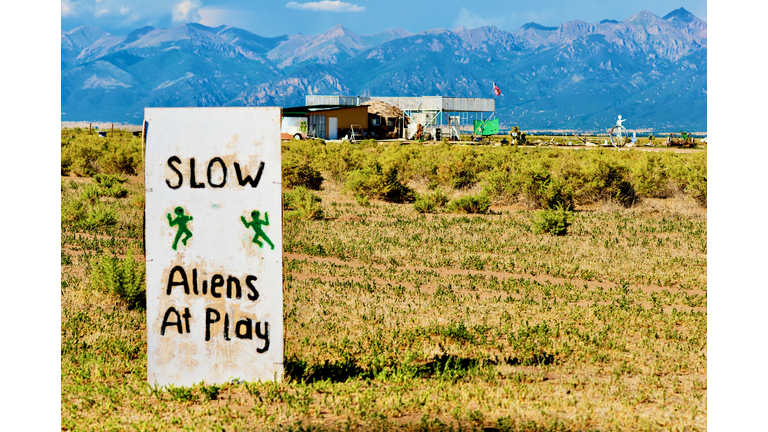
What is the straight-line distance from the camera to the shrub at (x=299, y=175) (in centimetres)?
2348

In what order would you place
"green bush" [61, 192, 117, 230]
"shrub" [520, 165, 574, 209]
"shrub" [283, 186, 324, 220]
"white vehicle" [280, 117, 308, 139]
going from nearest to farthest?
"green bush" [61, 192, 117, 230] < "shrub" [283, 186, 324, 220] < "shrub" [520, 165, 574, 209] < "white vehicle" [280, 117, 308, 139]

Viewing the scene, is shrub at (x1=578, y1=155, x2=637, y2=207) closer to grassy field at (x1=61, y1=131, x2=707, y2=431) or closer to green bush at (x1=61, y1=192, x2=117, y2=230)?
grassy field at (x1=61, y1=131, x2=707, y2=431)

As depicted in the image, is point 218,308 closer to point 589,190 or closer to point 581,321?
point 581,321

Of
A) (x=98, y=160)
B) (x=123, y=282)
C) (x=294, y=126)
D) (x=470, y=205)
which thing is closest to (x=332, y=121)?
(x=294, y=126)

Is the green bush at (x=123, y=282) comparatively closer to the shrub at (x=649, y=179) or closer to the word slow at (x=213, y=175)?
the word slow at (x=213, y=175)

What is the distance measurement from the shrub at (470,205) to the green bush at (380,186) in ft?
9.81

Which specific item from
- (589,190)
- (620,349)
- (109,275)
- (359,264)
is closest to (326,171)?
(589,190)

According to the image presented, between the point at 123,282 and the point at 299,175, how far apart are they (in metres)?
15.9

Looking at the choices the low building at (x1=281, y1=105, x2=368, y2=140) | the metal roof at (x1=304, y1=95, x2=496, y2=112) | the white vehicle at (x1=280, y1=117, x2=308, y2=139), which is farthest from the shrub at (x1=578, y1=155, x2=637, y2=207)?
the metal roof at (x1=304, y1=95, x2=496, y2=112)

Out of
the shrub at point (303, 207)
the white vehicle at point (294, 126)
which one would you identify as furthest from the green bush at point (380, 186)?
the white vehicle at point (294, 126)

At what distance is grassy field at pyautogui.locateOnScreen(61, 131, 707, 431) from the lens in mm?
4637

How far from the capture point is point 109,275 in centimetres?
796

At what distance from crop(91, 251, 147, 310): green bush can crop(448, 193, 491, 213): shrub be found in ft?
35.1

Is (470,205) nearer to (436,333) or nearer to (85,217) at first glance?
(85,217)
